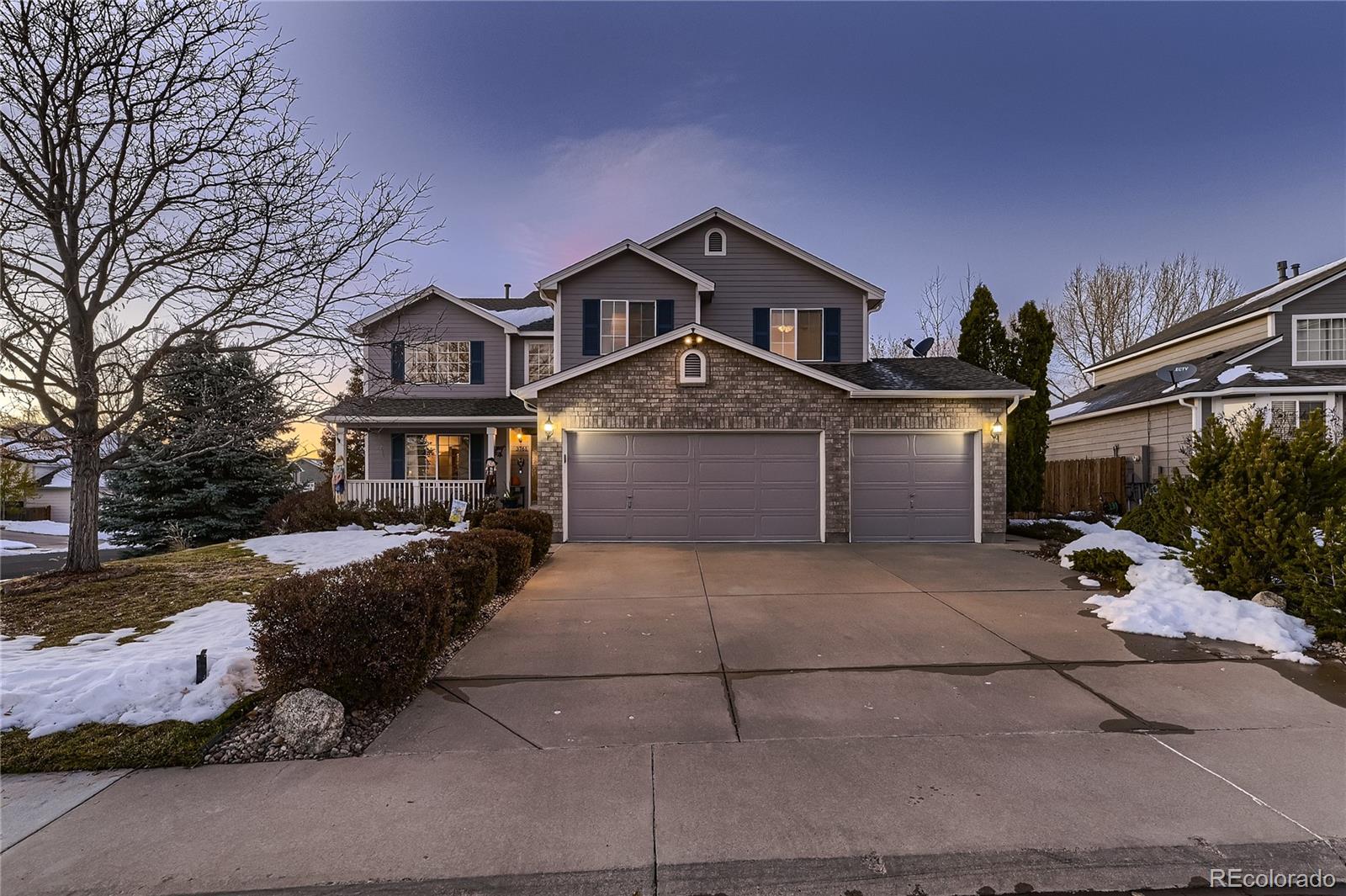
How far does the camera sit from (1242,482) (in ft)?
20.2

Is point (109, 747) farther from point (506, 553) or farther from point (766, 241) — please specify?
point (766, 241)

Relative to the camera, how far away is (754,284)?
14820mm

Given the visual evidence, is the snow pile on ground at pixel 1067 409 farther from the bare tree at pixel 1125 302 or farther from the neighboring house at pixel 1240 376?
the bare tree at pixel 1125 302

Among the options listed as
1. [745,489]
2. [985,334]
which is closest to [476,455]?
[745,489]

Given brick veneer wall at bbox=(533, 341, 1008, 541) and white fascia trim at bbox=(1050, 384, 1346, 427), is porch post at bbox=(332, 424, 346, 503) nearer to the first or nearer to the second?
brick veneer wall at bbox=(533, 341, 1008, 541)

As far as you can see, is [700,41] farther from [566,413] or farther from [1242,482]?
[1242,482]

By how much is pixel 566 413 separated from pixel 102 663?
26.5 feet

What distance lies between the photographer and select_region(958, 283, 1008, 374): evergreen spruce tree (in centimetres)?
1534

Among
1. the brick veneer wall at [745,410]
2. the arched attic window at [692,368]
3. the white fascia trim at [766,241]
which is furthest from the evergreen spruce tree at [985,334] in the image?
the arched attic window at [692,368]

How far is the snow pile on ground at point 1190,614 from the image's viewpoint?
5180 mm

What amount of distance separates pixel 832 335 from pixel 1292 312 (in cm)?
1242

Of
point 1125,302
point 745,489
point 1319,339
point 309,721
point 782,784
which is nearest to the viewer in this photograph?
point 782,784

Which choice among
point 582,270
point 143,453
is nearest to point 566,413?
point 582,270

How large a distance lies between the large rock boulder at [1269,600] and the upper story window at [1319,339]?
14121mm
